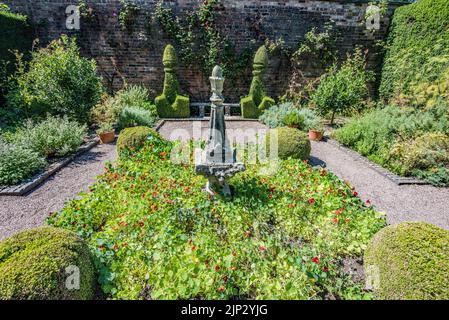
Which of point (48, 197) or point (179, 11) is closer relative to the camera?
point (48, 197)

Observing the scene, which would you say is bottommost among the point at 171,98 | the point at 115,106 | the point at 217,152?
the point at 217,152

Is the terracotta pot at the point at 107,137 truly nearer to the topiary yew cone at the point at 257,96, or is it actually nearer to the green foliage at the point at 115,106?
the green foliage at the point at 115,106

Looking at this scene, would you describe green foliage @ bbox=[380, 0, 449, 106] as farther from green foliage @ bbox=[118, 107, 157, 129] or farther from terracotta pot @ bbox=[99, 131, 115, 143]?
terracotta pot @ bbox=[99, 131, 115, 143]

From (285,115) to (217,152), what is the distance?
16.5 ft

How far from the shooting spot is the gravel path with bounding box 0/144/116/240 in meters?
3.11

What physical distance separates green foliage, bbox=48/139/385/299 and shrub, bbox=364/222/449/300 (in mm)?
288

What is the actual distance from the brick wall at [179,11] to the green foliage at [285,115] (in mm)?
2872

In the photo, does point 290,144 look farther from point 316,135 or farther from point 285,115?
point 285,115

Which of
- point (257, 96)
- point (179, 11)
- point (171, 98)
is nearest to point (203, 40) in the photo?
point (179, 11)

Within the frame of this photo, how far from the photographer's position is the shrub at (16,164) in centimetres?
398

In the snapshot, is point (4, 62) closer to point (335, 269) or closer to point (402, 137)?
point (335, 269)

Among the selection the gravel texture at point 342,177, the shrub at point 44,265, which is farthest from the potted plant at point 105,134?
the shrub at point 44,265

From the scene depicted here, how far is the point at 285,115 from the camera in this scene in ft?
25.0

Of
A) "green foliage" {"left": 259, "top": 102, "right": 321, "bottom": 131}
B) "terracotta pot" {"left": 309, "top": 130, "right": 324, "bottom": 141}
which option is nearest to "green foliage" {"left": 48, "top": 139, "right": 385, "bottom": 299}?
"terracotta pot" {"left": 309, "top": 130, "right": 324, "bottom": 141}
